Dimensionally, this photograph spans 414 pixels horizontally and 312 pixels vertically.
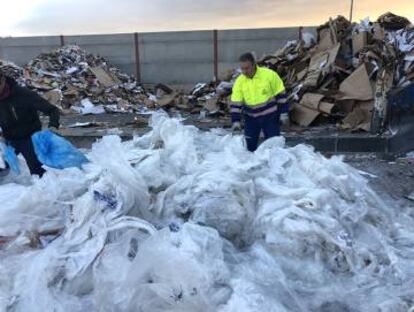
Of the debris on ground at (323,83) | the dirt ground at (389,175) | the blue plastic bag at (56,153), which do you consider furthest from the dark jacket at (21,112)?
the debris on ground at (323,83)

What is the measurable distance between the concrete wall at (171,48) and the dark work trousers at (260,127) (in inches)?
349

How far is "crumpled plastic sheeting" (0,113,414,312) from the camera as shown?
2.70 metres

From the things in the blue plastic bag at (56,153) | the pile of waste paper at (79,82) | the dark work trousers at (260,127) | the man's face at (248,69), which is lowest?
the pile of waste paper at (79,82)

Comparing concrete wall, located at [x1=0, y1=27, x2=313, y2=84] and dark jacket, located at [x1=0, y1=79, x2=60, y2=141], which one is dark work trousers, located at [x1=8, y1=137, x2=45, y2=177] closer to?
dark jacket, located at [x1=0, y1=79, x2=60, y2=141]

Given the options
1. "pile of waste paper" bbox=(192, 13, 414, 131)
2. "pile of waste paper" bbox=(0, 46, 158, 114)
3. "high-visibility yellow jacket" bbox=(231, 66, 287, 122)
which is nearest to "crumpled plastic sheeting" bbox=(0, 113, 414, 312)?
"high-visibility yellow jacket" bbox=(231, 66, 287, 122)

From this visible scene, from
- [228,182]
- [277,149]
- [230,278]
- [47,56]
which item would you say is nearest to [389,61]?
[277,149]

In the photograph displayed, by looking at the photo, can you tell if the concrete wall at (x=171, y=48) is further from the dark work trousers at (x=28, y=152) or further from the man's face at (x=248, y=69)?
the dark work trousers at (x=28, y=152)

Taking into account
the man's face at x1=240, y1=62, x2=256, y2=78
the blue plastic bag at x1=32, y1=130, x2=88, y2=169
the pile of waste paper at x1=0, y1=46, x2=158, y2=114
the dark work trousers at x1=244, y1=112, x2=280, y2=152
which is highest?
the man's face at x1=240, y1=62, x2=256, y2=78

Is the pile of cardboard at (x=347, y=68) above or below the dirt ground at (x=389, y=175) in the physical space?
above

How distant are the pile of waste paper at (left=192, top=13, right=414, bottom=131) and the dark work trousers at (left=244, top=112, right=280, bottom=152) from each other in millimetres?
2329

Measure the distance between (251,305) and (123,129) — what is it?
748 cm

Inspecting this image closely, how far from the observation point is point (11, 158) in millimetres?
5023

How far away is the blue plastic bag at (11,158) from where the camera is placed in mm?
5008

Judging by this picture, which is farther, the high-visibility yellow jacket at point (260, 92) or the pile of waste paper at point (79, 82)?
the pile of waste paper at point (79, 82)
